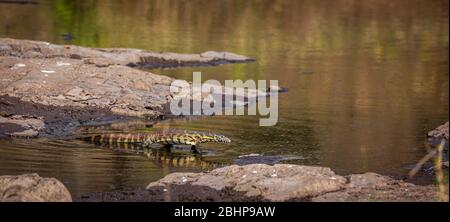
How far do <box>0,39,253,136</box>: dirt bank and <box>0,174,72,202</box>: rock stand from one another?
4.58 meters

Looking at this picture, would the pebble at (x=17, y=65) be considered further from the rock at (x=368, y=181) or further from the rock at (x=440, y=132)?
the rock at (x=368, y=181)

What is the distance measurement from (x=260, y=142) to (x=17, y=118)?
3.21 metres

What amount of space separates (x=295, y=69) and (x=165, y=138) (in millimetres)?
9065

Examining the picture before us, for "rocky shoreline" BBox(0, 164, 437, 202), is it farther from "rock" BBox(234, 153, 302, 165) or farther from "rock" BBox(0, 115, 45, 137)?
"rock" BBox(0, 115, 45, 137)

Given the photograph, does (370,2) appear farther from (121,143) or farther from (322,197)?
(322,197)

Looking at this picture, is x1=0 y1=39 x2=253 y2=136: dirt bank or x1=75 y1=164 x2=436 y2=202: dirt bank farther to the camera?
x1=0 y1=39 x2=253 y2=136: dirt bank

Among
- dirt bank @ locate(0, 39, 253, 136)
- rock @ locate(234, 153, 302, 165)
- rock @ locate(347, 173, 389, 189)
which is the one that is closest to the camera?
rock @ locate(347, 173, 389, 189)

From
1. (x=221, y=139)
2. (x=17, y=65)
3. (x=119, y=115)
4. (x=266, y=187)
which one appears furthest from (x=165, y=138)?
(x=17, y=65)

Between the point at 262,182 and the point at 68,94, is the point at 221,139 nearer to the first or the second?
the point at 262,182

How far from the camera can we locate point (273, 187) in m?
10.4

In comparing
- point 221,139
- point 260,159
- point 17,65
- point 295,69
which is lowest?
point 260,159

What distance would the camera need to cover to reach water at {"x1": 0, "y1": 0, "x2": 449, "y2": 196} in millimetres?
12680

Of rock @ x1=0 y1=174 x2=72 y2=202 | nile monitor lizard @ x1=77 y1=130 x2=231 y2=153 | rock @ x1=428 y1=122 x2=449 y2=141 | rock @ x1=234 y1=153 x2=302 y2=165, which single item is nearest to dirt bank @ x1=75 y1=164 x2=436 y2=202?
rock @ x1=0 y1=174 x2=72 y2=202
